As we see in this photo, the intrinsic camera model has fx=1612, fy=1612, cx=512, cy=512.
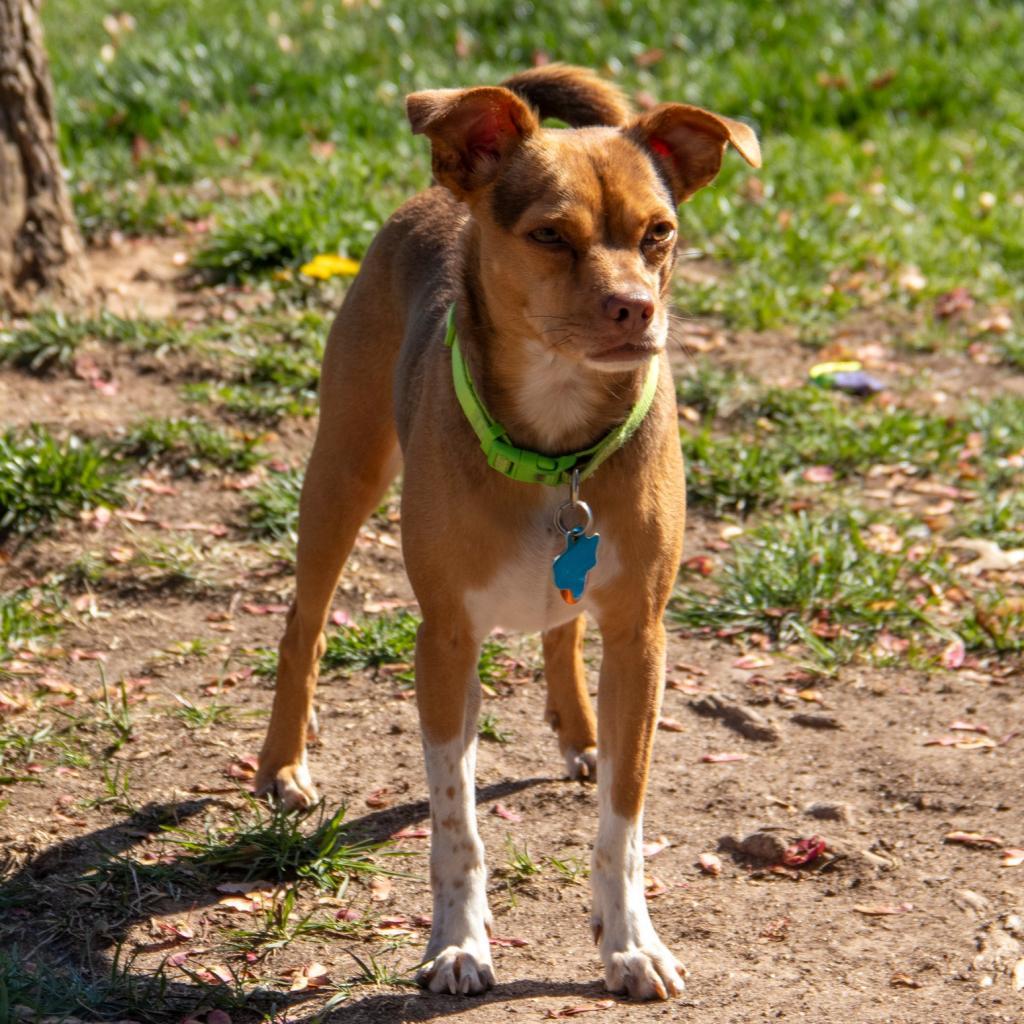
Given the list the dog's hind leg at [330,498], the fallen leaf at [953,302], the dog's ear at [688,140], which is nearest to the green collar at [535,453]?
the dog's ear at [688,140]

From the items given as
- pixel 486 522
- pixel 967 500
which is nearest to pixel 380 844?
pixel 486 522

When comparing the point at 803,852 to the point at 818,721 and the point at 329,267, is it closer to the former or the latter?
the point at 818,721

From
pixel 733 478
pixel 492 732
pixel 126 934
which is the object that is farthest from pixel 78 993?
pixel 733 478

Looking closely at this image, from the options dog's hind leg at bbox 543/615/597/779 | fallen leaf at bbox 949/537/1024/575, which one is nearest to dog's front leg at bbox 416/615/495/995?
dog's hind leg at bbox 543/615/597/779

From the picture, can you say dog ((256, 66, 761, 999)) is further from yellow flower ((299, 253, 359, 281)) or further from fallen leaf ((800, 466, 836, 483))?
yellow flower ((299, 253, 359, 281))

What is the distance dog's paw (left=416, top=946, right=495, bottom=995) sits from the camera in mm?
3537

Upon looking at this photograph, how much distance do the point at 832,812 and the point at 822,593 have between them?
1.25 metres

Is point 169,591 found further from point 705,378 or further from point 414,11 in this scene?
point 414,11

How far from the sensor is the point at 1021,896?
3.94 m

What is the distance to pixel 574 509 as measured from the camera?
11.6 ft

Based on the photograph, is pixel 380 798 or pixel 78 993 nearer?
pixel 78 993

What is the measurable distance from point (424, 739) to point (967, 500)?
10.6ft

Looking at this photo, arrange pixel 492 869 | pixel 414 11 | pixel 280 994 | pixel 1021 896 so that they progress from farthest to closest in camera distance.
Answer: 1. pixel 414 11
2. pixel 492 869
3. pixel 1021 896
4. pixel 280 994

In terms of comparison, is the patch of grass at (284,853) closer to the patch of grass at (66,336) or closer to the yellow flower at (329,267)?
the patch of grass at (66,336)
